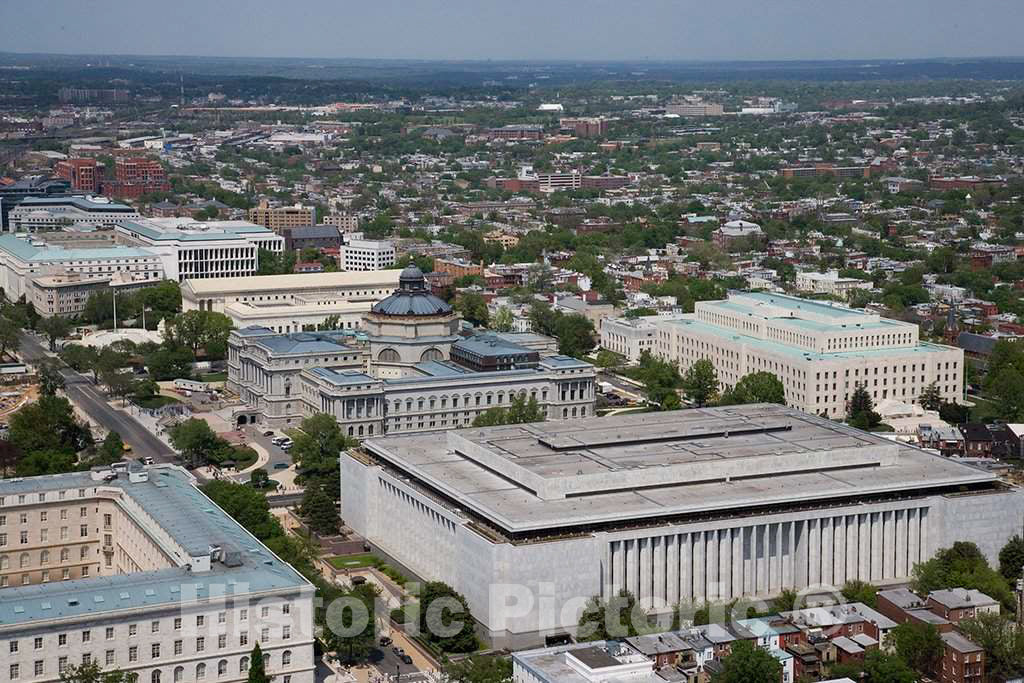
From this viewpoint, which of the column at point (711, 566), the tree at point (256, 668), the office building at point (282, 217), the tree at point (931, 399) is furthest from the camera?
the office building at point (282, 217)

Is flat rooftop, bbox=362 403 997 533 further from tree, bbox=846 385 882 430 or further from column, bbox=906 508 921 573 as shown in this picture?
tree, bbox=846 385 882 430

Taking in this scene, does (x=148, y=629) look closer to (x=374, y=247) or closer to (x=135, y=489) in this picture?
(x=135, y=489)

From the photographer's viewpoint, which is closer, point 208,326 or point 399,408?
point 399,408

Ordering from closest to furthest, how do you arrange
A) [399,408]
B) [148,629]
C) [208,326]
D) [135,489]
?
[148,629], [135,489], [399,408], [208,326]

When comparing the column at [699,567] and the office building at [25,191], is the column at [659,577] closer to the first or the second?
the column at [699,567]

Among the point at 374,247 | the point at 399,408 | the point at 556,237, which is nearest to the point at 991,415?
the point at 399,408

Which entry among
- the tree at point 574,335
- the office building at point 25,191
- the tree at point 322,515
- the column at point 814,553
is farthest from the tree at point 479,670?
the office building at point 25,191

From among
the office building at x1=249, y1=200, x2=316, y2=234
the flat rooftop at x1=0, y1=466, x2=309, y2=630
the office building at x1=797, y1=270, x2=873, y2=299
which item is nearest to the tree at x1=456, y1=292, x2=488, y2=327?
the office building at x1=797, y1=270, x2=873, y2=299
